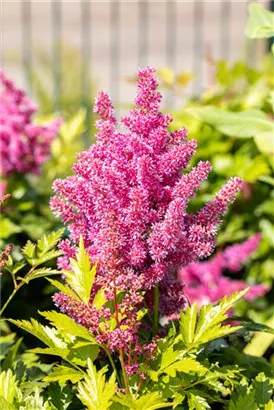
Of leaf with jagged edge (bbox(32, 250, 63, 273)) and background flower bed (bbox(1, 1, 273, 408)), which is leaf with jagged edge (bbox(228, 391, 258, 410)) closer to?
leaf with jagged edge (bbox(32, 250, 63, 273))

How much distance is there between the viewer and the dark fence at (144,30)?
24.4 ft

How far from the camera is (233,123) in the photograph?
228cm

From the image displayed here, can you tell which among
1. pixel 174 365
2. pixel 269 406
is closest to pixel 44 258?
pixel 174 365

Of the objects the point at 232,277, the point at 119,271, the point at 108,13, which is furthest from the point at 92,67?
the point at 119,271

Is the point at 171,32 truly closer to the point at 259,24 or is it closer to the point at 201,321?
the point at 259,24

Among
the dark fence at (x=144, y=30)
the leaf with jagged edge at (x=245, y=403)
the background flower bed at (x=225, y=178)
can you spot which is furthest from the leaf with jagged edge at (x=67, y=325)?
the dark fence at (x=144, y=30)

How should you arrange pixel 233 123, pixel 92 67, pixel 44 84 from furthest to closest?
pixel 92 67
pixel 44 84
pixel 233 123

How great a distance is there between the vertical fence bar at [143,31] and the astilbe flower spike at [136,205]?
612 centimetres

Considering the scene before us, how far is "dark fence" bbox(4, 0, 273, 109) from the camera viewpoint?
7426mm

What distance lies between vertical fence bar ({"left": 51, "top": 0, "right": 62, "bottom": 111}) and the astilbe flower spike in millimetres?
4993

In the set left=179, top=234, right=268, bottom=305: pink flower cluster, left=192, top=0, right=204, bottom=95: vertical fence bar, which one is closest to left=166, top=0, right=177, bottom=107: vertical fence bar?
left=192, top=0, right=204, bottom=95: vertical fence bar

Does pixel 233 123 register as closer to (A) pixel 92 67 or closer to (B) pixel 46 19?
(A) pixel 92 67

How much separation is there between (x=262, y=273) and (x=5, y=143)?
104 centimetres

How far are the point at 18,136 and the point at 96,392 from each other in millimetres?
1813
